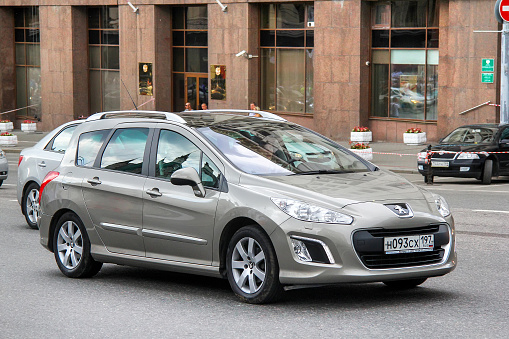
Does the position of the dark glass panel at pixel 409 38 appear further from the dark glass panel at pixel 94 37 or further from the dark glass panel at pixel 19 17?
the dark glass panel at pixel 19 17

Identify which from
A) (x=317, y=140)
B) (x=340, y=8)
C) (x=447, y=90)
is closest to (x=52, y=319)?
(x=317, y=140)

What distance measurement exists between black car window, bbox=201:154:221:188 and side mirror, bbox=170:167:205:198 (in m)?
0.09

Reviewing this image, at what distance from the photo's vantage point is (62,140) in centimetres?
1373

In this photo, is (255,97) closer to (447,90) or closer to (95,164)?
(447,90)

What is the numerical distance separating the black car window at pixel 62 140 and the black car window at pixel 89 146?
4.37m

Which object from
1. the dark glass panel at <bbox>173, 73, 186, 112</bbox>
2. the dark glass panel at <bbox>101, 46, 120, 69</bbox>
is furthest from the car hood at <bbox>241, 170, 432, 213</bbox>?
the dark glass panel at <bbox>101, 46, 120, 69</bbox>

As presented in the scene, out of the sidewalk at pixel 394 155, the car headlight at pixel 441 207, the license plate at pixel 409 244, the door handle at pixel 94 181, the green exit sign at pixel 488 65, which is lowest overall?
the sidewalk at pixel 394 155

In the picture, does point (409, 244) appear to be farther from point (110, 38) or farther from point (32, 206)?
point (110, 38)

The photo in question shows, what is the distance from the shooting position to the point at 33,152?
A: 13.9 m

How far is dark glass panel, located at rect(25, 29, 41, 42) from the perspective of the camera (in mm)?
46531

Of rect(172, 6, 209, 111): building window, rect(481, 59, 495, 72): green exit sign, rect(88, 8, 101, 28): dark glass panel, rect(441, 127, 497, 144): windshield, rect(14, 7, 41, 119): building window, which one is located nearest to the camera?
rect(441, 127, 497, 144): windshield

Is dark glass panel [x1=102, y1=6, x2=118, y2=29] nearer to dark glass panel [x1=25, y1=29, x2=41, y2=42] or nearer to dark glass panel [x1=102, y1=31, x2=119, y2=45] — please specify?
dark glass panel [x1=102, y1=31, x2=119, y2=45]

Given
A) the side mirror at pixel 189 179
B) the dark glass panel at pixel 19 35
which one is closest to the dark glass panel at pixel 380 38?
the dark glass panel at pixel 19 35

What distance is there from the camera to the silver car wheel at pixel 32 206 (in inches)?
529
